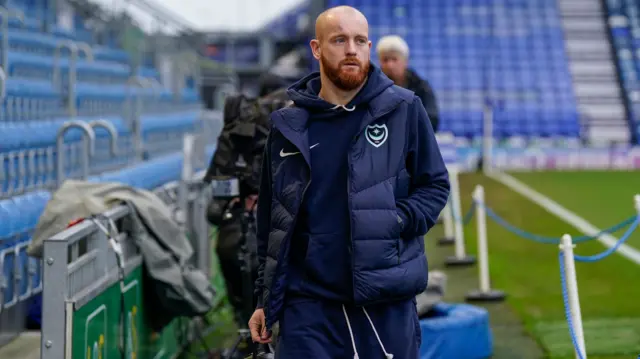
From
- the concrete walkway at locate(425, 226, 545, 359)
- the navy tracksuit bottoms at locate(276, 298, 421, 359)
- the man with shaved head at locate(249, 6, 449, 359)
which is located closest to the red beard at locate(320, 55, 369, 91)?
the man with shaved head at locate(249, 6, 449, 359)

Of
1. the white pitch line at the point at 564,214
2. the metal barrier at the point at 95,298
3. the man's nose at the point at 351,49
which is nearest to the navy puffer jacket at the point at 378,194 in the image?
the man's nose at the point at 351,49

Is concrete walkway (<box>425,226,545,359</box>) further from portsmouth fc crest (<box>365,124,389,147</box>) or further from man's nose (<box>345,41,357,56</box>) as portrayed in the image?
man's nose (<box>345,41,357,56</box>)

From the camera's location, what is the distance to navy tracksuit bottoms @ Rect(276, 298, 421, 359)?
142 inches

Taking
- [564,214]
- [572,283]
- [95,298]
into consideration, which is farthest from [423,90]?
[564,214]

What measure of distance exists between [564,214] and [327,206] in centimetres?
1238

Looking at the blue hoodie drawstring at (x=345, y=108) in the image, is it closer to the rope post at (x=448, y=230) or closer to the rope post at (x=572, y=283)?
the rope post at (x=572, y=283)

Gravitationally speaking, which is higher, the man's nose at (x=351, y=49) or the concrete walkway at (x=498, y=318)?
the man's nose at (x=351, y=49)

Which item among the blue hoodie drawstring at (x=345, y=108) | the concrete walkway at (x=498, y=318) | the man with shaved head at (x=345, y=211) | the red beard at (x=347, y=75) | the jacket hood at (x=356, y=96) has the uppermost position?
the red beard at (x=347, y=75)

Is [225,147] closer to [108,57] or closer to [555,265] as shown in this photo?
[555,265]

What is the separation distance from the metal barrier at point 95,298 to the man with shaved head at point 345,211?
1.19 meters

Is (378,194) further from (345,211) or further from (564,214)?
(564,214)

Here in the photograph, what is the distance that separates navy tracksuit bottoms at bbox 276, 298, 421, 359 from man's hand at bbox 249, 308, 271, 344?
14cm

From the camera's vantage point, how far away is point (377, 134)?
363cm

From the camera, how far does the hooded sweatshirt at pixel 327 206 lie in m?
3.59
